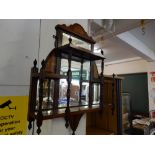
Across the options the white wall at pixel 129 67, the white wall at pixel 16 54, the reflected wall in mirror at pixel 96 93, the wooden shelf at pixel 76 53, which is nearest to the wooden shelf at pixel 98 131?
the reflected wall in mirror at pixel 96 93

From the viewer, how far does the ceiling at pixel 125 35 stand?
1.64m

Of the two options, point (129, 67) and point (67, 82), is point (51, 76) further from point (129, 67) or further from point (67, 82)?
point (129, 67)

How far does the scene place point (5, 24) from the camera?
0.72m

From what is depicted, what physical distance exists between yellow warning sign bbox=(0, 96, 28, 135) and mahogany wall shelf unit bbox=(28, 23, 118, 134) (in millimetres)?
31

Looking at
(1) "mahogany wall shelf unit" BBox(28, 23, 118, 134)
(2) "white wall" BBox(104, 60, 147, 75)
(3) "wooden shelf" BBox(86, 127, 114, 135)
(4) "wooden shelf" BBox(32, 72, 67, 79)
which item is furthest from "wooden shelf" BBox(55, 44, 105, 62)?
(2) "white wall" BBox(104, 60, 147, 75)

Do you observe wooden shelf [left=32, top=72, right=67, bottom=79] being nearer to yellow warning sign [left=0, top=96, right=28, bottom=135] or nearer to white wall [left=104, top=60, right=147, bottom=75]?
yellow warning sign [left=0, top=96, right=28, bottom=135]

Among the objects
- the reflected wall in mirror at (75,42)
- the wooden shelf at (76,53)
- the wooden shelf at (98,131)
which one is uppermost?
the reflected wall in mirror at (75,42)

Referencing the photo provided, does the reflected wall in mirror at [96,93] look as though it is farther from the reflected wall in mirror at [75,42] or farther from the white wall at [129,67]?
the white wall at [129,67]

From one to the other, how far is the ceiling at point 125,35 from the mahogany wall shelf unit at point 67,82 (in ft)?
1.92

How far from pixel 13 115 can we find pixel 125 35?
6.51 feet

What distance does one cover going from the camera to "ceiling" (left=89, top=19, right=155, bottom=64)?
5.40ft
